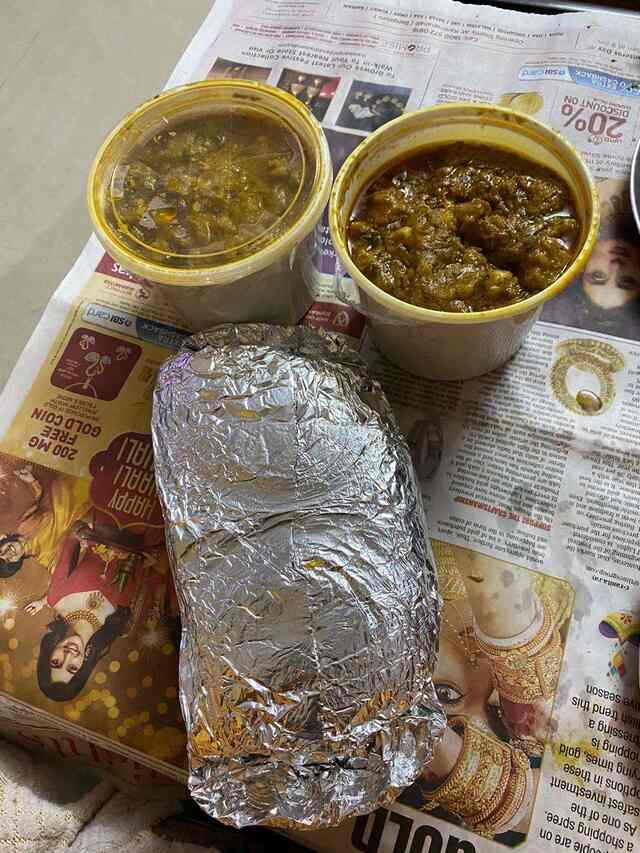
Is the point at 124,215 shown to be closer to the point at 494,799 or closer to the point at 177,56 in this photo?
the point at 177,56

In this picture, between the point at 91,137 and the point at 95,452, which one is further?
the point at 91,137

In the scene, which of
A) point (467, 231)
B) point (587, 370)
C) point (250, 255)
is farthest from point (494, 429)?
point (250, 255)

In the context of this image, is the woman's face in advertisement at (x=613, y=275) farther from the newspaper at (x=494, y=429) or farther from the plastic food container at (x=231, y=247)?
the plastic food container at (x=231, y=247)

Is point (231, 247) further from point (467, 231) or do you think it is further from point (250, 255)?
point (467, 231)

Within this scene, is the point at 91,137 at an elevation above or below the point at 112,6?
below

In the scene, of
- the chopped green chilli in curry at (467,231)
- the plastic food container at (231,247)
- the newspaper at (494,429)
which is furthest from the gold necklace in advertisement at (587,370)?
the plastic food container at (231,247)

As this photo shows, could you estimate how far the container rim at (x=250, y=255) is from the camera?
0.75 m

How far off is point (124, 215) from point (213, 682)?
512mm

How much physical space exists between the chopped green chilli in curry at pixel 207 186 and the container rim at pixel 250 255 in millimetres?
17

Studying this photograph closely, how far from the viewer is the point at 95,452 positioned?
0.88 meters

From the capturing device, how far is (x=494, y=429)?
0.84m

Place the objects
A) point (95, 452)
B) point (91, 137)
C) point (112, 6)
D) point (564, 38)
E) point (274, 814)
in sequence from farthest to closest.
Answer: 1. point (112, 6)
2. point (91, 137)
3. point (564, 38)
4. point (95, 452)
5. point (274, 814)

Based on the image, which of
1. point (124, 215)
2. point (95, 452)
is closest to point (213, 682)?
point (95, 452)

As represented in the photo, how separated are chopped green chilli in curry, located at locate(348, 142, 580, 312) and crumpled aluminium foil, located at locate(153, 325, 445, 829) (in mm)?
136
